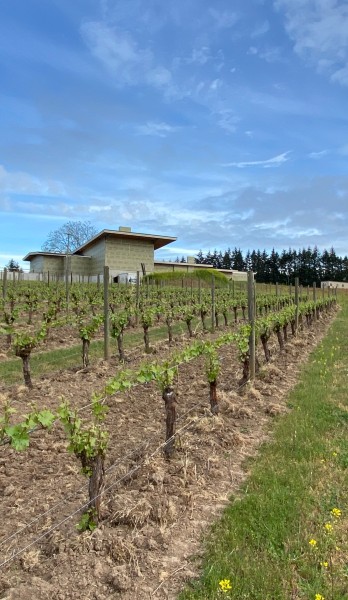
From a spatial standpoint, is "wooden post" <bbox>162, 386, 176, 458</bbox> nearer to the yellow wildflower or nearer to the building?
the yellow wildflower

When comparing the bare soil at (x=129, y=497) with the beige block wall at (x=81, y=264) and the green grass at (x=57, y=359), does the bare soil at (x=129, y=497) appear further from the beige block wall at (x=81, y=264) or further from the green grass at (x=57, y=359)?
the beige block wall at (x=81, y=264)

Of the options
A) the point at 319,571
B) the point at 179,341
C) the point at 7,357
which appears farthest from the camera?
the point at 179,341

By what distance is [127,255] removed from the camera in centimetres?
4112

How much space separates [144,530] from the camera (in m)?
3.25

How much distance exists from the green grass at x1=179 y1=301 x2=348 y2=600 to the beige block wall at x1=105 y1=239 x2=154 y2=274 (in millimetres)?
35764

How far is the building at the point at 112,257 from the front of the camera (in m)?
40.2

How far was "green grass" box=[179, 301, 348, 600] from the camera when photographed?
2.77m

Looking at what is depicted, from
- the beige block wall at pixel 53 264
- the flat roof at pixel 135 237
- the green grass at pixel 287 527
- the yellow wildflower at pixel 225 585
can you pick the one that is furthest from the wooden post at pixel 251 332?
the beige block wall at pixel 53 264

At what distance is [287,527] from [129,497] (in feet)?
4.04

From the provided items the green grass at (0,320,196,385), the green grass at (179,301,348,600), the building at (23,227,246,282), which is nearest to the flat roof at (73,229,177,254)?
the building at (23,227,246,282)

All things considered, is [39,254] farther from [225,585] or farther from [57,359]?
[225,585]

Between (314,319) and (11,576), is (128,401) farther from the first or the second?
(314,319)

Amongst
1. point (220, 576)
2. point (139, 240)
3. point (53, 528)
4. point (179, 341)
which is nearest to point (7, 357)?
point (179, 341)

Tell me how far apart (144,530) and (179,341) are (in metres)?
9.32
